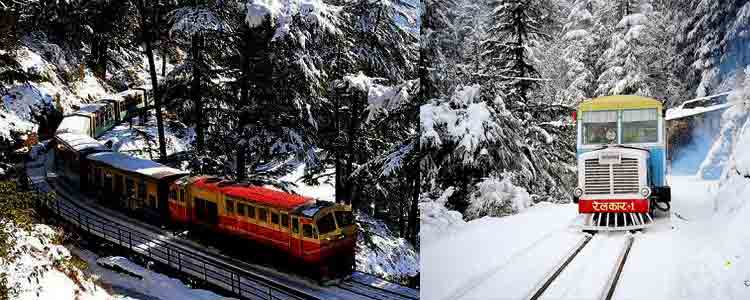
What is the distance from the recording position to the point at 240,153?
588 centimetres

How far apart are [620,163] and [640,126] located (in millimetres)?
253

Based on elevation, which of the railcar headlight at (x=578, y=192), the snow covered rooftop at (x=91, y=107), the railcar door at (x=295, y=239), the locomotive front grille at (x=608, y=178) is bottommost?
the railcar door at (x=295, y=239)

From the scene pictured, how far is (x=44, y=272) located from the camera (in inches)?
143

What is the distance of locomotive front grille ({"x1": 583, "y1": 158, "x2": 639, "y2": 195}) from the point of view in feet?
9.56

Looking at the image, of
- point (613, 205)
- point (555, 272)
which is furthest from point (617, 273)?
point (613, 205)

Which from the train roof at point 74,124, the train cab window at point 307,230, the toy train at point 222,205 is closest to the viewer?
the train roof at point 74,124

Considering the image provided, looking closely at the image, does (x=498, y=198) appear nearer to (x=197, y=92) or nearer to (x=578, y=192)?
(x=578, y=192)

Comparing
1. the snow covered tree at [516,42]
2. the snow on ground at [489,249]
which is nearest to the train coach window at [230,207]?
the snow on ground at [489,249]

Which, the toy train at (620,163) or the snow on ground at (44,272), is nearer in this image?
the toy train at (620,163)

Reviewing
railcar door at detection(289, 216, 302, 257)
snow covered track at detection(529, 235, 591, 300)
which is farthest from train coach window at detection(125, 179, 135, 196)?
snow covered track at detection(529, 235, 591, 300)

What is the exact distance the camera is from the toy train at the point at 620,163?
2.66 metres

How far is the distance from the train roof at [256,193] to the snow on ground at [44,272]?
1574 mm

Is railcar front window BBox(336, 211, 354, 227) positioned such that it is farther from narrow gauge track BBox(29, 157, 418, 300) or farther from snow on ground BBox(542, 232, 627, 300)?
snow on ground BBox(542, 232, 627, 300)

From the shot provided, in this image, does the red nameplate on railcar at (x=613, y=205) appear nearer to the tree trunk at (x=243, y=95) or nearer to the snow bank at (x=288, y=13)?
the snow bank at (x=288, y=13)
